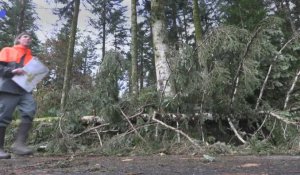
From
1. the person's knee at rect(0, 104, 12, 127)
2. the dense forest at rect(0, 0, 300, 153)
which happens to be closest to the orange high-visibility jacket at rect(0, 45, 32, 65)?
the person's knee at rect(0, 104, 12, 127)

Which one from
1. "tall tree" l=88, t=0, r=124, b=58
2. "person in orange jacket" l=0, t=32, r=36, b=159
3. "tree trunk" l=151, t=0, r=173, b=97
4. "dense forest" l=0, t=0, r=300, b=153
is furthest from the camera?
"tall tree" l=88, t=0, r=124, b=58

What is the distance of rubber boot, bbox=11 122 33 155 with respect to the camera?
5.45 meters

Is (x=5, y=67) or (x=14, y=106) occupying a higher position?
(x=5, y=67)

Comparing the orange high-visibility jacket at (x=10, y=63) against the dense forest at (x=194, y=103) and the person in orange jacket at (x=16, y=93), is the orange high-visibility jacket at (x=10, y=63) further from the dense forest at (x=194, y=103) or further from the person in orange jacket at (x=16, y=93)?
the dense forest at (x=194, y=103)

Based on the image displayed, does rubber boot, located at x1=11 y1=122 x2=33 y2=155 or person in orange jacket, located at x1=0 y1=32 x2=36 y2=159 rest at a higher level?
person in orange jacket, located at x1=0 y1=32 x2=36 y2=159

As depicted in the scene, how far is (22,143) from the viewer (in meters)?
5.55

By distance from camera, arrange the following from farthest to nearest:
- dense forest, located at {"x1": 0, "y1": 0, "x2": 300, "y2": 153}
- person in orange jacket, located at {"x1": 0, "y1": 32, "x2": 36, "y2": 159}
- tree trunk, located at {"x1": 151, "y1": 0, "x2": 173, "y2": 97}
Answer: tree trunk, located at {"x1": 151, "y1": 0, "x2": 173, "y2": 97}
dense forest, located at {"x1": 0, "y1": 0, "x2": 300, "y2": 153}
person in orange jacket, located at {"x1": 0, "y1": 32, "x2": 36, "y2": 159}

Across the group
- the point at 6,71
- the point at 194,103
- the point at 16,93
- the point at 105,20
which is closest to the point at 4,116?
the point at 16,93

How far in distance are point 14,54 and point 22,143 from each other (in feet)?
3.67

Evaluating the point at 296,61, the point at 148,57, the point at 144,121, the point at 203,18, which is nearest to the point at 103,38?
the point at 148,57

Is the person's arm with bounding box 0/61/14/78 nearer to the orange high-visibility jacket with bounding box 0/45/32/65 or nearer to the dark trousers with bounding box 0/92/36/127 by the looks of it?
the orange high-visibility jacket with bounding box 0/45/32/65

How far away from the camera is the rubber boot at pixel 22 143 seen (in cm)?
545

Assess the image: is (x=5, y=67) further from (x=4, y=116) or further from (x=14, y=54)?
(x=4, y=116)

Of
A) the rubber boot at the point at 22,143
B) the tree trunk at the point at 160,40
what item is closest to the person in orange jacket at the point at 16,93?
the rubber boot at the point at 22,143
